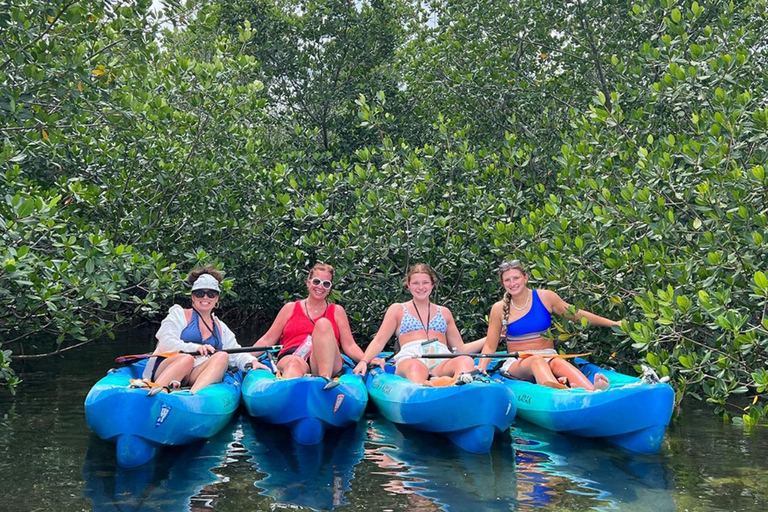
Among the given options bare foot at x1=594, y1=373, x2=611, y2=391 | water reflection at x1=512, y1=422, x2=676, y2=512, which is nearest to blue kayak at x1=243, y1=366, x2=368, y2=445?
water reflection at x1=512, y1=422, x2=676, y2=512

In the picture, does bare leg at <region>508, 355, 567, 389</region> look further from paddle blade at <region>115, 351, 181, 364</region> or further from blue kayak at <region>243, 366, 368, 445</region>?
paddle blade at <region>115, 351, 181, 364</region>

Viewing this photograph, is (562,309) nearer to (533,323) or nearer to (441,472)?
(533,323)

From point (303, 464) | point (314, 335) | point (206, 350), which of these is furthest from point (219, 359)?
point (303, 464)

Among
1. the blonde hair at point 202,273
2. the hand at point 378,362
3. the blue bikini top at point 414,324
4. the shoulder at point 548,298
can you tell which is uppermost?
the blonde hair at point 202,273

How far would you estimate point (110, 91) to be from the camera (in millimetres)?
7297

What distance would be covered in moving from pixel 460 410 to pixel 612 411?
1038mm

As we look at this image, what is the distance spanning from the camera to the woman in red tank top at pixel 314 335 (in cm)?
591

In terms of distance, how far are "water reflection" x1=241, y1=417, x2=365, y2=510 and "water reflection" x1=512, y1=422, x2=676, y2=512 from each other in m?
1.13

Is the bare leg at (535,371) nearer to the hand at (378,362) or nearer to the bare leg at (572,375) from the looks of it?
the bare leg at (572,375)

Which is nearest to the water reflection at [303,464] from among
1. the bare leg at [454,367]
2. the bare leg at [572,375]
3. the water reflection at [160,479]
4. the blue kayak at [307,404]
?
the blue kayak at [307,404]

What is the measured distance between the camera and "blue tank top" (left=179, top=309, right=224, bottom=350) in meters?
6.07

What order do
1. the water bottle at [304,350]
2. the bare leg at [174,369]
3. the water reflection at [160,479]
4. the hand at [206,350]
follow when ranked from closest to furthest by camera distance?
the water reflection at [160,479]
the bare leg at [174,369]
the hand at [206,350]
the water bottle at [304,350]

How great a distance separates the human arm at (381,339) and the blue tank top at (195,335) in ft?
3.91

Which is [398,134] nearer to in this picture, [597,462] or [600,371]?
[600,371]
